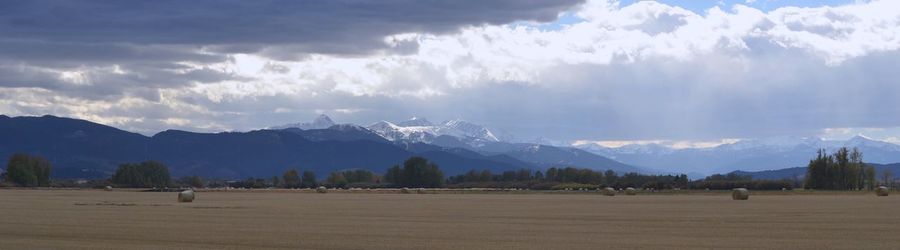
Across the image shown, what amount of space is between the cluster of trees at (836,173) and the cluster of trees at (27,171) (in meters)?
118

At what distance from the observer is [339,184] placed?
18312 cm

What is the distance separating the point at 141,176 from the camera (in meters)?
186

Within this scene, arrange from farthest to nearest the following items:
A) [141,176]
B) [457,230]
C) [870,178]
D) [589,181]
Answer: [141,176]
[589,181]
[870,178]
[457,230]

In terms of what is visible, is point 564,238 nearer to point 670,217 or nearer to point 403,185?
point 670,217

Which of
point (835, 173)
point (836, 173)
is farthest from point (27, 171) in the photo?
point (836, 173)

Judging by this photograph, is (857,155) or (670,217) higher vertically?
(857,155)

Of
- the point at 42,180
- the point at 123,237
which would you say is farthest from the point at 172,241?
the point at 42,180

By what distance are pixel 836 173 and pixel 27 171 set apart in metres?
124

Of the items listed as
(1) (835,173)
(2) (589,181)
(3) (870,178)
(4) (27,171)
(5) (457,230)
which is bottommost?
(5) (457,230)

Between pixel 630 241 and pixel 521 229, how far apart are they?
21.2ft

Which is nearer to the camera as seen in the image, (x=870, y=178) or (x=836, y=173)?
(x=836, y=173)

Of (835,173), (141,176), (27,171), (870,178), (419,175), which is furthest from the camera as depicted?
(141,176)

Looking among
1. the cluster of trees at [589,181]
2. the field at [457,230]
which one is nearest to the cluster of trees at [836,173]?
the cluster of trees at [589,181]

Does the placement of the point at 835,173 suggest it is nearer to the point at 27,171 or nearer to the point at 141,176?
the point at 141,176
